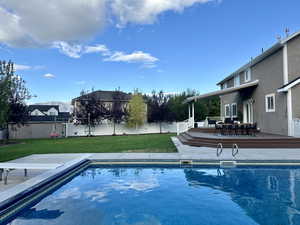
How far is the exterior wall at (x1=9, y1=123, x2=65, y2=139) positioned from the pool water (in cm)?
2265

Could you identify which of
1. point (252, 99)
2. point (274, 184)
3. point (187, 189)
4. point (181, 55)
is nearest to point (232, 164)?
point (274, 184)

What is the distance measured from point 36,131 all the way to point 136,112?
14.2 meters

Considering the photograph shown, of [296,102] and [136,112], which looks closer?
[296,102]

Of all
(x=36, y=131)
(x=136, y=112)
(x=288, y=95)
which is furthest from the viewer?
(x=136, y=112)

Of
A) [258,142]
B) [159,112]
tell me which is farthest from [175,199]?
[159,112]

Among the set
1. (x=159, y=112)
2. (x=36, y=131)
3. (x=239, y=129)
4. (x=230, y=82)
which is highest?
(x=230, y=82)

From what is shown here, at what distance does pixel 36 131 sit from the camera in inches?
1114

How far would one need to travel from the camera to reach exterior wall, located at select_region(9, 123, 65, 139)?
90.1 ft

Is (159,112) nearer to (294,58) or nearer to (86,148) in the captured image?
(86,148)

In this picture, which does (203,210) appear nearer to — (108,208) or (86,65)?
(108,208)

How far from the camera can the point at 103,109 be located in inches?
1180

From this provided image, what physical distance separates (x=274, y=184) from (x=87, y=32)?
1667cm

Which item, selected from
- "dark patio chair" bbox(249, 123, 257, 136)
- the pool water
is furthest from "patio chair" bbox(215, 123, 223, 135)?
the pool water

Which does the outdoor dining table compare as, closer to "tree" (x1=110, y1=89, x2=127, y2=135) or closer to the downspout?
the downspout
